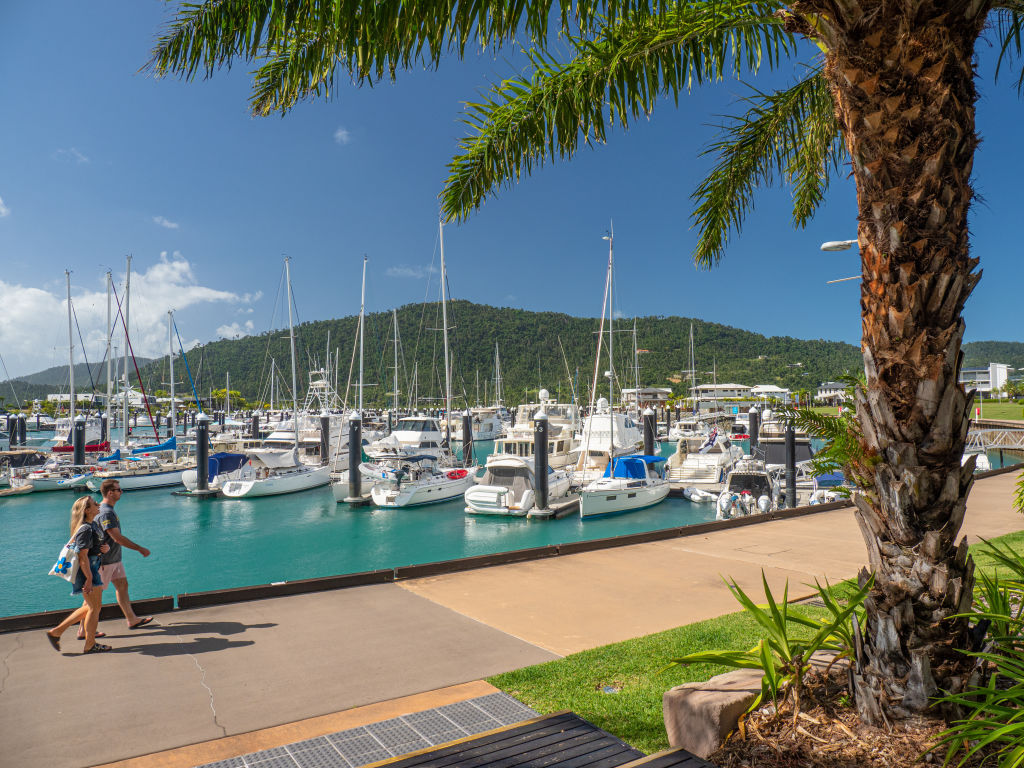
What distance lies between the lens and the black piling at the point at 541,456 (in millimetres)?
22500

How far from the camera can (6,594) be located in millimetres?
15953

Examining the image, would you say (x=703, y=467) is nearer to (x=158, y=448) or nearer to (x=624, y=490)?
(x=624, y=490)

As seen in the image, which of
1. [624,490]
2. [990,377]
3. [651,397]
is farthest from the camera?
[651,397]

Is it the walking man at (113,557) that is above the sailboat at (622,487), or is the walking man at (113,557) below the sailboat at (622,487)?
above

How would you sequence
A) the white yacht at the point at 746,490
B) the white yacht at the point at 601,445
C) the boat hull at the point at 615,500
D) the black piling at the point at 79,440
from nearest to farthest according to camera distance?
1. the white yacht at the point at 746,490
2. the boat hull at the point at 615,500
3. the white yacht at the point at 601,445
4. the black piling at the point at 79,440

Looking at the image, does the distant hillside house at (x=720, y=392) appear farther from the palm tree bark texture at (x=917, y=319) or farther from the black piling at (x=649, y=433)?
the palm tree bark texture at (x=917, y=319)

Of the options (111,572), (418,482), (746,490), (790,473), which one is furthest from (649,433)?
(111,572)

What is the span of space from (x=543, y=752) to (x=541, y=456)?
1971cm

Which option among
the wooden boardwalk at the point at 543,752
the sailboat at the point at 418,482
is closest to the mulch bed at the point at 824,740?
the wooden boardwalk at the point at 543,752

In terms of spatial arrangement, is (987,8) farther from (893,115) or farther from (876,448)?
(876,448)

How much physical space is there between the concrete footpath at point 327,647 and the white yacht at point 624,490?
14226 mm

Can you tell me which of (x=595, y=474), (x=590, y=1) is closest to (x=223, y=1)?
(x=590, y=1)

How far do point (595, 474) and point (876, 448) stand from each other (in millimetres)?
25699

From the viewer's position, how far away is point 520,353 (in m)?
117
